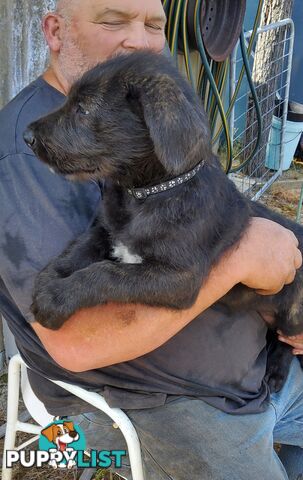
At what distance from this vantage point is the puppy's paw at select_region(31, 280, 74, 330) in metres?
1.73

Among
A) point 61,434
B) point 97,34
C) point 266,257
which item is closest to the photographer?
point 266,257

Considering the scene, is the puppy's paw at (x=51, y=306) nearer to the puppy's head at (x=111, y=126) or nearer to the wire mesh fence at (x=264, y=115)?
the puppy's head at (x=111, y=126)

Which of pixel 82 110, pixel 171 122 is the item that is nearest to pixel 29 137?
pixel 82 110

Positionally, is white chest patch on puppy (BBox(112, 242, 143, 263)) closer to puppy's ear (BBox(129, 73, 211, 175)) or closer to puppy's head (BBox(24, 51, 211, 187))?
puppy's head (BBox(24, 51, 211, 187))

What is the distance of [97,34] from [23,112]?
469 mm

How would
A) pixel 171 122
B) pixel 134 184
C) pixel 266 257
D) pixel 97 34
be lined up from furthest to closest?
pixel 97 34, pixel 266 257, pixel 134 184, pixel 171 122

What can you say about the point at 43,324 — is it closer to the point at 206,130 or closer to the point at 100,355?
the point at 100,355

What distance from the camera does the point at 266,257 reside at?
6.49ft

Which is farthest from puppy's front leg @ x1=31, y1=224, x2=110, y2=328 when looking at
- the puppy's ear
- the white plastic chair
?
the puppy's ear

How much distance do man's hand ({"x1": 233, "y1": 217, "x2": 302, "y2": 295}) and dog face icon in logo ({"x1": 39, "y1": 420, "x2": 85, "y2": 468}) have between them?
2.77 ft

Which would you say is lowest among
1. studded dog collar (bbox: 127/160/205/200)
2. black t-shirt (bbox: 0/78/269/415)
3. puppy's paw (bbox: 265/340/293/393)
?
puppy's paw (bbox: 265/340/293/393)

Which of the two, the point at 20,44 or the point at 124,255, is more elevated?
the point at 20,44

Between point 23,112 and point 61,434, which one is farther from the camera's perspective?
point 61,434

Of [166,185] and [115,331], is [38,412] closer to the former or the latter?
[115,331]
